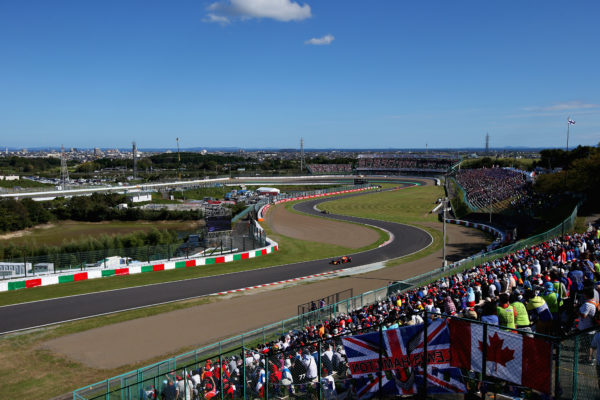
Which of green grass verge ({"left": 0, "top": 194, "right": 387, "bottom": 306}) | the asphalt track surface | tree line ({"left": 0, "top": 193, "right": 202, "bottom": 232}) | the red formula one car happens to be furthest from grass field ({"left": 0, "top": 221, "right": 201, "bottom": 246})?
the red formula one car

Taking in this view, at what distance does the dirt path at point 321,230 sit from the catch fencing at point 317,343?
1696 centimetres

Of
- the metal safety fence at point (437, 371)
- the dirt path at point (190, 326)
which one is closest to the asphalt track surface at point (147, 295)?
the dirt path at point (190, 326)

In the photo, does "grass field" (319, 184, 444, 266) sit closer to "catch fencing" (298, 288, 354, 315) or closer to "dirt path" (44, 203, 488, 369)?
"catch fencing" (298, 288, 354, 315)

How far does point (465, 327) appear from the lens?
6.40 metres

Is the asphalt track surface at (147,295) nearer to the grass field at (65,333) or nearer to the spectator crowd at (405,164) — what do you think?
the grass field at (65,333)

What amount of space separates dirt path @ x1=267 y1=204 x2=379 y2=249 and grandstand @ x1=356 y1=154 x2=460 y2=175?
8087 cm

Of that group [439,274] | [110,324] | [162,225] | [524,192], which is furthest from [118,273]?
[524,192]

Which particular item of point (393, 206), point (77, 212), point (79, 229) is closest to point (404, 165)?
point (393, 206)

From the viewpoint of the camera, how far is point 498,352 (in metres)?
6.10

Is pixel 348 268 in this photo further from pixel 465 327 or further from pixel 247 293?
pixel 465 327

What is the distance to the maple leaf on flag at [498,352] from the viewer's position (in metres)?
6.01

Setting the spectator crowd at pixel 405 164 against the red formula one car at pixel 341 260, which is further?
the spectator crowd at pixel 405 164

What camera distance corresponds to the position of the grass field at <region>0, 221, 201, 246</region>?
4322 cm

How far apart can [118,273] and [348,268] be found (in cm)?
1479
